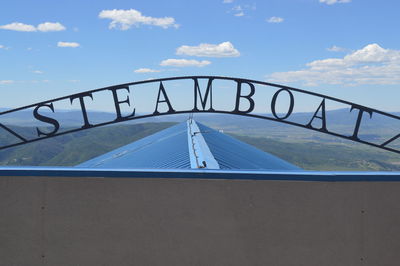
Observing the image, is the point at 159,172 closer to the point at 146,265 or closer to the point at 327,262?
the point at 146,265

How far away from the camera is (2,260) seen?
16.8 feet

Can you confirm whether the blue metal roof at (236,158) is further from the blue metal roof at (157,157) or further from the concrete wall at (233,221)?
the concrete wall at (233,221)

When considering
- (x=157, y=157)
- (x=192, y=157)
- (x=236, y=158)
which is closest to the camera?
(x=192, y=157)

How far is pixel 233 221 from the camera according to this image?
4.94m

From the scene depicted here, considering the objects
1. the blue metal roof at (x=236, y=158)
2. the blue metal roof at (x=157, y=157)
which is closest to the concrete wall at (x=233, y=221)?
the blue metal roof at (x=157, y=157)

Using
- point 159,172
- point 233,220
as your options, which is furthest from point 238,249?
point 159,172

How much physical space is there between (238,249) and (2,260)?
2531mm

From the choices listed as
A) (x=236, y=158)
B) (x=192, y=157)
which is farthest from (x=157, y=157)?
(x=192, y=157)

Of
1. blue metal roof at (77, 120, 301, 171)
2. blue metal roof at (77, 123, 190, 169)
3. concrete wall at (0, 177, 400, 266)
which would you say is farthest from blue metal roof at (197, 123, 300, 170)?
concrete wall at (0, 177, 400, 266)

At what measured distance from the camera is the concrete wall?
16.1 ft

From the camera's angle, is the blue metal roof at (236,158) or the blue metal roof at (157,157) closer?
the blue metal roof at (157,157)

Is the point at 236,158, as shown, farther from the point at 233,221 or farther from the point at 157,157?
the point at 233,221

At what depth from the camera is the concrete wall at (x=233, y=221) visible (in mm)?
4918

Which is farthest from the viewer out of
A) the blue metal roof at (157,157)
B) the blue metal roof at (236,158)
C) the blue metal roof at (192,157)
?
the blue metal roof at (236,158)
